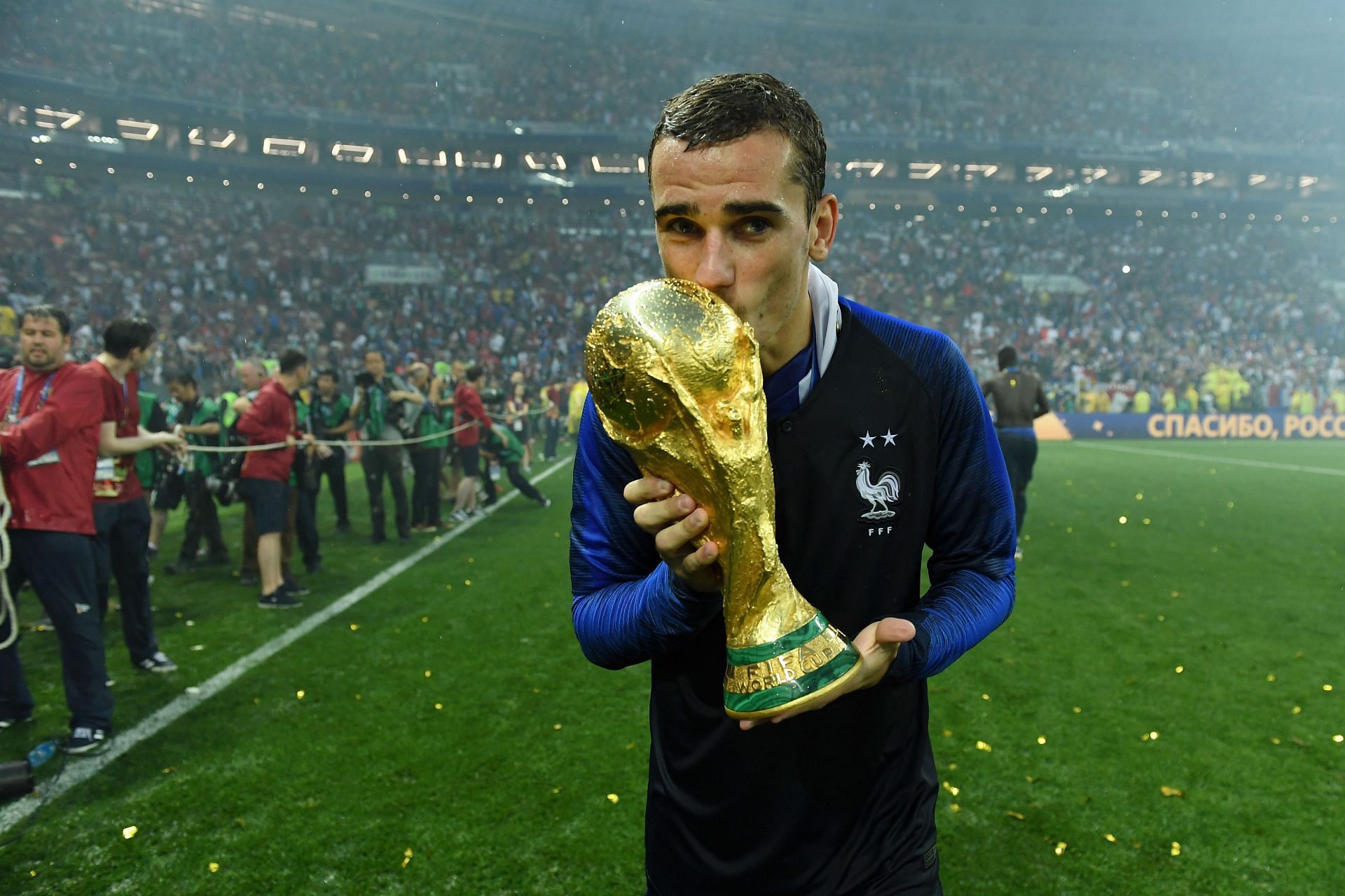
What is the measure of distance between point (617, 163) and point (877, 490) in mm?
39095

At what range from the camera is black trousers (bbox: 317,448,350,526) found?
995cm

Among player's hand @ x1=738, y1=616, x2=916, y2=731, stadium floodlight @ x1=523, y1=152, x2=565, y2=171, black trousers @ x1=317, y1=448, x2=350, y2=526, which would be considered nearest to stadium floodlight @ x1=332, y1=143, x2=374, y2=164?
stadium floodlight @ x1=523, y1=152, x2=565, y2=171

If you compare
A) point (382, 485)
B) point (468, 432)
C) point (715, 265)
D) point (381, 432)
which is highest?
point (715, 265)

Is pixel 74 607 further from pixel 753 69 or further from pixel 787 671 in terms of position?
pixel 753 69

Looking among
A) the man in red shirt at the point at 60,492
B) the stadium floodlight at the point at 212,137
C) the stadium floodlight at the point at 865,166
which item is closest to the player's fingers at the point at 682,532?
the man in red shirt at the point at 60,492

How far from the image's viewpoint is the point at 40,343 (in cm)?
430

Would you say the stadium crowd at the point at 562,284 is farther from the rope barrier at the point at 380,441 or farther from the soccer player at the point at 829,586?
the soccer player at the point at 829,586

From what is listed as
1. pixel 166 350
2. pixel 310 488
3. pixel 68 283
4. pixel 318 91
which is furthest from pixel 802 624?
pixel 318 91

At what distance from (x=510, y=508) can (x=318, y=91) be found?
2934 cm

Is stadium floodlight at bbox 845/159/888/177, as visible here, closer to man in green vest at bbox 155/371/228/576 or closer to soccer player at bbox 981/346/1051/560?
soccer player at bbox 981/346/1051/560

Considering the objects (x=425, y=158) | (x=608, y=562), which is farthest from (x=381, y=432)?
(x=425, y=158)

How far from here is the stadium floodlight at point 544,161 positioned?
3728 centimetres

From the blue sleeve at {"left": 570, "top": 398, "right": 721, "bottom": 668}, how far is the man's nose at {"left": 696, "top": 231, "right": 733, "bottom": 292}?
1.05 feet

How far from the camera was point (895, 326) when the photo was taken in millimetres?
1549
